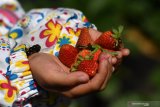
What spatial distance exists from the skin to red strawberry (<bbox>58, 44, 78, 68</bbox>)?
0.02 m

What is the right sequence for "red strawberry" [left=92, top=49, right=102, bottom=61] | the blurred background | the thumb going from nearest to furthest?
the thumb
"red strawberry" [left=92, top=49, right=102, bottom=61]
the blurred background

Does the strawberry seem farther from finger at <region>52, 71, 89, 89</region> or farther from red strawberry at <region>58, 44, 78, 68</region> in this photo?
finger at <region>52, 71, 89, 89</region>

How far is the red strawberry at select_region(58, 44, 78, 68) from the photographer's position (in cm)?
135

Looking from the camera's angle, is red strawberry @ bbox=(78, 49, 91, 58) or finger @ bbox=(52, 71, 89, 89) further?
red strawberry @ bbox=(78, 49, 91, 58)

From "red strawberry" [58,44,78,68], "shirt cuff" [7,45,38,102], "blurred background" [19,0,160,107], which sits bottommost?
"blurred background" [19,0,160,107]

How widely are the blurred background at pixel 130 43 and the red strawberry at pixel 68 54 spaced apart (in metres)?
1.01

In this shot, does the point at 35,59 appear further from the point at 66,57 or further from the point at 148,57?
the point at 148,57

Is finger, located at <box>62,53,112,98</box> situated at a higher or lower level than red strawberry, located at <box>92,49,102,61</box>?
lower

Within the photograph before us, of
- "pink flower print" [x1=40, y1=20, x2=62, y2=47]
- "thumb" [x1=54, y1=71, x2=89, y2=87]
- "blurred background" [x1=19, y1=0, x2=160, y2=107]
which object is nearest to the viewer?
"thumb" [x1=54, y1=71, x2=89, y2=87]

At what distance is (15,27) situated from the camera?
1.61 meters

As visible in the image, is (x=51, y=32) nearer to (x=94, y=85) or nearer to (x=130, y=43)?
Result: (x=94, y=85)

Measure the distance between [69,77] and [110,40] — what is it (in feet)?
0.71

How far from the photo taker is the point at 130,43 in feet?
8.74

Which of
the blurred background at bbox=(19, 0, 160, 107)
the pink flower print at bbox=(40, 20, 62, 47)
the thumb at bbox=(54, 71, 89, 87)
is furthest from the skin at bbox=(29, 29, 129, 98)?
the blurred background at bbox=(19, 0, 160, 107)
